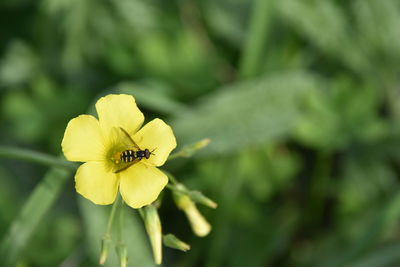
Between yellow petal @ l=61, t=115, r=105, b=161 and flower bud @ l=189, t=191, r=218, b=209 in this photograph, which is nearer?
yellow petal @ l=61, t=115, r=105, b=161

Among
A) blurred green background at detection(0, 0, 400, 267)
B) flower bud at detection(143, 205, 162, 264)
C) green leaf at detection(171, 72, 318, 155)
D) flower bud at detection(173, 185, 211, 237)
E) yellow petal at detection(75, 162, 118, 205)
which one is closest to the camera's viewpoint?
yellow petal at detection(75, 162, 118, 205)

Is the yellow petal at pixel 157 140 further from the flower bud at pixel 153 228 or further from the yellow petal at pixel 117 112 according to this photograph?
the flower bud at pixel 153 228

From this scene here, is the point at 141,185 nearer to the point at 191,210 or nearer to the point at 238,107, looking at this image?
the point at 191,210

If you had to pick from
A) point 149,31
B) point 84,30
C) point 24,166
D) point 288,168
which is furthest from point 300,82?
point 24,166

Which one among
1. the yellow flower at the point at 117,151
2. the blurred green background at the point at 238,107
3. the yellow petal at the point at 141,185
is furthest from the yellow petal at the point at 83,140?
the blurred green background at the point at 238,107

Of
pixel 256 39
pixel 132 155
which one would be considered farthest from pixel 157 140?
pixel 256 39

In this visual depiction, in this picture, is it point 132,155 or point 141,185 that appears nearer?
point 141,185

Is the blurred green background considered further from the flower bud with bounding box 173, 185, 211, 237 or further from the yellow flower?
the yellow flower

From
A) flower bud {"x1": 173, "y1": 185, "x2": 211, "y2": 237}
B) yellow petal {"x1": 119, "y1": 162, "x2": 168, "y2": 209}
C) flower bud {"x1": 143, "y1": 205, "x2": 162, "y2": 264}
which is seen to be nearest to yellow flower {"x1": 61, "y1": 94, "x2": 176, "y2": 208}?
yellow petal {"x1": 119, "y1": 162, "x2": 168, "y2": 209}
